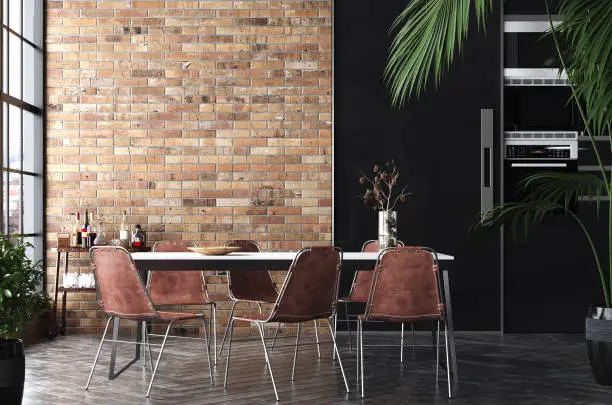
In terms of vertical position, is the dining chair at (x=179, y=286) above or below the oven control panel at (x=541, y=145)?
below

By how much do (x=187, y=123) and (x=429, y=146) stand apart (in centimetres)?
237

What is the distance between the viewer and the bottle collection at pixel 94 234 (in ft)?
22.7

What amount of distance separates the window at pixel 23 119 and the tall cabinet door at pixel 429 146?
2.87 m

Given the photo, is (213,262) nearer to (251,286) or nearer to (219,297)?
(251,286)

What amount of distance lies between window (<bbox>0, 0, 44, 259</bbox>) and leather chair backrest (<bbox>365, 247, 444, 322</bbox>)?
11.9 ft

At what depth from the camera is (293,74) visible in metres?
7.25

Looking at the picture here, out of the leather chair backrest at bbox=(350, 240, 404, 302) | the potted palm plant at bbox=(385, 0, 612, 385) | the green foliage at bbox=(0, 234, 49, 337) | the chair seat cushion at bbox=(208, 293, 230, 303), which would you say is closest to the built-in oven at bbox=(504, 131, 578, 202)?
the leather chair backrest at bbox=(350, 240, 404, 302)

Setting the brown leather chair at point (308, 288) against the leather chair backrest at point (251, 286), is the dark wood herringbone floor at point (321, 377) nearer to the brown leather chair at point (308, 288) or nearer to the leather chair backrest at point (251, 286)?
the brown leather chair at point (308, 288)

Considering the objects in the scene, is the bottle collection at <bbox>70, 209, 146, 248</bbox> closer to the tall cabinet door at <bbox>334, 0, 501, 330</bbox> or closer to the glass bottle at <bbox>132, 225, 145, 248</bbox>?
the glass bottle at <bbox>132, 225, 145, 248</bbox>

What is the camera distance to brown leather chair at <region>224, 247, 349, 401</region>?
14.6 ft

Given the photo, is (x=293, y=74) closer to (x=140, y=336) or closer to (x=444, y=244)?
(x=444, y=244)

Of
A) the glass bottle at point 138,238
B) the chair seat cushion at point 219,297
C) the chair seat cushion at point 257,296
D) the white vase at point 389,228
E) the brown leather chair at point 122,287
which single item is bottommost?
the chair seat cushion at point 219,297

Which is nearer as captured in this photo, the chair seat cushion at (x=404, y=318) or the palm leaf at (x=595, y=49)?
the palm leaf at (x=595, y=49)

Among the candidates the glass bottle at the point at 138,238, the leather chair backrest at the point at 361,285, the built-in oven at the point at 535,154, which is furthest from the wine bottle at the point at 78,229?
the built-in oven at the point at 535,154
